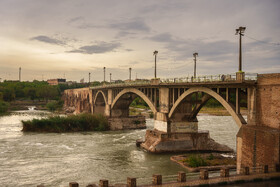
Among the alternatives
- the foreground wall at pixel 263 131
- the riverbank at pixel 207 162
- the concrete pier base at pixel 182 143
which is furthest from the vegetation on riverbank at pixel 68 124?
the foreground wall at pixel 263 131

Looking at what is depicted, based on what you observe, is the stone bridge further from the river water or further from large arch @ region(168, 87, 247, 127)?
the river water

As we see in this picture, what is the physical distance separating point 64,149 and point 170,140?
13.1 meters

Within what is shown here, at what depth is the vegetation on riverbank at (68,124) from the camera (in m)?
49.6

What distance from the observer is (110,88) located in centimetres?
6050

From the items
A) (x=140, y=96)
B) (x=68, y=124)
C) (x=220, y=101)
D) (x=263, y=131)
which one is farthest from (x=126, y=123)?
(x=263, y=131)

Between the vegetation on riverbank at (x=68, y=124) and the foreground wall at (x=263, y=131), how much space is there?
36.1 m

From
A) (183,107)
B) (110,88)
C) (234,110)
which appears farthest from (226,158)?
(110,88)

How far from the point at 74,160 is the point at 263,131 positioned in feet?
63.1

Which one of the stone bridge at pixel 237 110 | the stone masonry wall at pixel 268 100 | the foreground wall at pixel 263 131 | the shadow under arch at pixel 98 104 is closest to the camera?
the foreground wall at pixel 263 131

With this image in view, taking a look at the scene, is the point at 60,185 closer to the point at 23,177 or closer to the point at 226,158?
the point at 23,177

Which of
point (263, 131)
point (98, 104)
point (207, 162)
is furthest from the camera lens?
point (98, 104)

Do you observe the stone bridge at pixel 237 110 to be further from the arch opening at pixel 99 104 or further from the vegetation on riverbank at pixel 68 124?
the arch opening at pixel 99 104

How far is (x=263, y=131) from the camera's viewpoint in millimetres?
18531

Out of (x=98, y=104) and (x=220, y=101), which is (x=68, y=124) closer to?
(x=98, y=104)
